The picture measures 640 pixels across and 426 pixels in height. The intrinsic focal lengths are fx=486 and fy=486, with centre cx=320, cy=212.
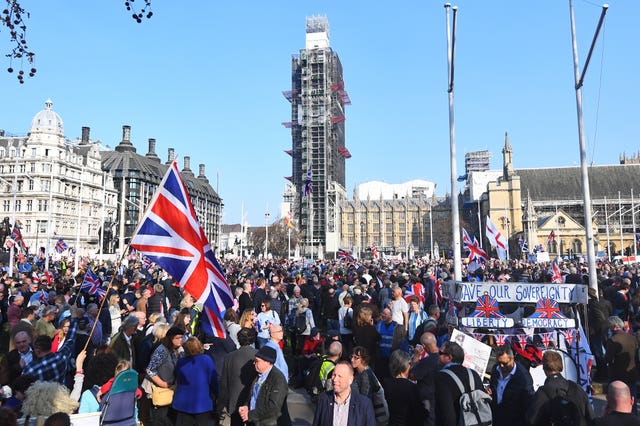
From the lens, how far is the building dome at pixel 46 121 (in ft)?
209

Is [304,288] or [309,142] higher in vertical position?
[309,142]

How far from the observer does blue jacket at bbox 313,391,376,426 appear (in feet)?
13.3

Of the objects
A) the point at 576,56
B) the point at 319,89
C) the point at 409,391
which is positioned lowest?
the point at 409,391

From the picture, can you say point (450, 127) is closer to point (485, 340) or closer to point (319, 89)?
point (485, 340)

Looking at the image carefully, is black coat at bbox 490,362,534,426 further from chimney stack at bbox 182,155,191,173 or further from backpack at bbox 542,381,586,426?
chimney stack at bbox 182,155,191,173

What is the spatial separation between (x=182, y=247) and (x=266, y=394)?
2.32 metres

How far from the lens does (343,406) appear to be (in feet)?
13.4

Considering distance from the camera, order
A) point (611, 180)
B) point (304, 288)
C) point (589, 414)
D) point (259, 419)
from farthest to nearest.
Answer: point (611, 180) → point (304, 288) → point (259, 419) → point (589, 414)

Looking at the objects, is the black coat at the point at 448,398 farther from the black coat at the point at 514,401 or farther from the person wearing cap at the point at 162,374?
the person wearing cap at the point at 162,374

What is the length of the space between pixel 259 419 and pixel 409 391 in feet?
5.03

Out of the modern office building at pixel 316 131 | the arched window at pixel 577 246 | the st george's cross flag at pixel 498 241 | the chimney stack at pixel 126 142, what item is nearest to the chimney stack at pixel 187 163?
the chimney stack at pixel 126 142

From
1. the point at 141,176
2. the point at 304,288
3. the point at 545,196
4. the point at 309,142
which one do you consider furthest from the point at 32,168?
the point at 545,196

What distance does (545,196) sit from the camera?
79812mm

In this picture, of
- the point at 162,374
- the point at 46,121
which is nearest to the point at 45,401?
the point at 162,374
